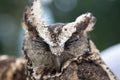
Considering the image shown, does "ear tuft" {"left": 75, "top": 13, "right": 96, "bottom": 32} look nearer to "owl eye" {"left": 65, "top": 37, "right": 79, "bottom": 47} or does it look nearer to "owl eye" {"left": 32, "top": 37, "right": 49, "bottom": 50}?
"owl eye" {"left": 65, "top": 37, "right": 79, "bottom": 47}

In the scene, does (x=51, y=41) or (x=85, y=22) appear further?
(x=85, y=22)

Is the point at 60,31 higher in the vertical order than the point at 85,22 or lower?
lower

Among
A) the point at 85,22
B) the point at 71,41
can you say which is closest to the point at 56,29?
the point at 71,41

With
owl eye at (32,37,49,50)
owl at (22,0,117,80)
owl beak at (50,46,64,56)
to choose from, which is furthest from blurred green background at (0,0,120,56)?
owl beak at (50,46,64,56)

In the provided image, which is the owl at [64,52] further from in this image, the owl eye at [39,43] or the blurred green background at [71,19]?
the blurred green background at [71,19]

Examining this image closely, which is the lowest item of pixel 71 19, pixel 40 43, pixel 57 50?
pixel 57 50

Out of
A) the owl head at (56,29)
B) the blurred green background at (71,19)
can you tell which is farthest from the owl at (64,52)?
the blurred green background at (71,19)

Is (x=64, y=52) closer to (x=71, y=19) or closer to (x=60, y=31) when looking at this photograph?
(x=60, y=31)
